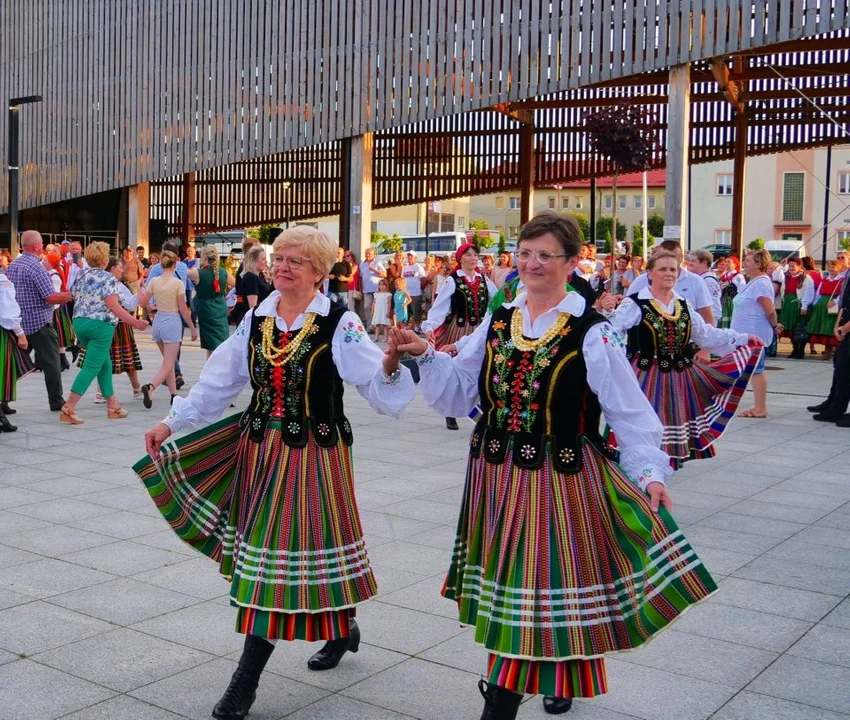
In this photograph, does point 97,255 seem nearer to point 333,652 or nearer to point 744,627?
point 333,652

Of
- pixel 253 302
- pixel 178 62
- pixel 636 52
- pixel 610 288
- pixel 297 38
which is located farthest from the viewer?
pixel 178 62

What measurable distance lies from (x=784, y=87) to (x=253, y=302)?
1754cm

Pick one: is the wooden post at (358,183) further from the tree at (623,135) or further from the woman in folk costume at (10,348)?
the woman in folk costume at (10,348)

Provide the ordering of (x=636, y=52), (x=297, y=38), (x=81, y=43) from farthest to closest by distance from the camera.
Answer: (x=81, y=43)
(x=297, y=38)
(x=636, y=52)

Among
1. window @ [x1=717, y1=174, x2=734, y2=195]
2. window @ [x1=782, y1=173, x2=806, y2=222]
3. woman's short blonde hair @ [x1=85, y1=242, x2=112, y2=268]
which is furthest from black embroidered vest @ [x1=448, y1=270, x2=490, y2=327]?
window @ [x1=717, y1=174, x2=734, y2=195]

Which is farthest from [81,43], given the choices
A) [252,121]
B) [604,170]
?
[604,170]

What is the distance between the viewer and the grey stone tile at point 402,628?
4301 mm

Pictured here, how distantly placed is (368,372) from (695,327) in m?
3.81

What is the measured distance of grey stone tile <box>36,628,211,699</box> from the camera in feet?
12.8

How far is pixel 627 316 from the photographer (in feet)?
22.4

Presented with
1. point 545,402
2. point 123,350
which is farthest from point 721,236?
point 545,402

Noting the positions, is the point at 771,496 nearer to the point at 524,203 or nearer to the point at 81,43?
the point at 524,203

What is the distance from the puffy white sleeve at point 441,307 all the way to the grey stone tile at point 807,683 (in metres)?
5.56

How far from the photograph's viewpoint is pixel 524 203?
2702 cm
